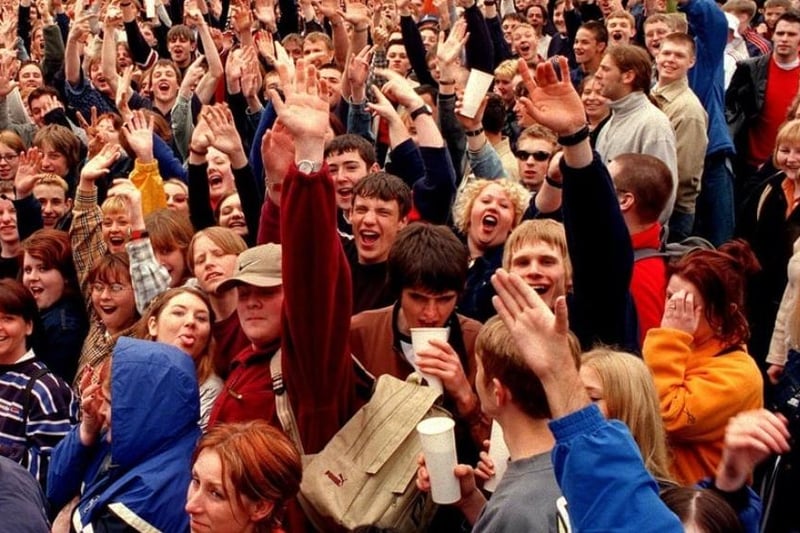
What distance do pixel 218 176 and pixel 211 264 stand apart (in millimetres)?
1525

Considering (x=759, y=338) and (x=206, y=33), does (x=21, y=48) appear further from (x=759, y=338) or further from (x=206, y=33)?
(x=759, y=338)

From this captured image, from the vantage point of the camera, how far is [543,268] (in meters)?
3.42

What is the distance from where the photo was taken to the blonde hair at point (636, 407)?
8.29 feet

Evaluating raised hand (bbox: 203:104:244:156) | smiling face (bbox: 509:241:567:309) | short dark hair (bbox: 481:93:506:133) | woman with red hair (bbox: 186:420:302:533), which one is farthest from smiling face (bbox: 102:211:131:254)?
woman with red hair (bbox: 186:420:302:533)

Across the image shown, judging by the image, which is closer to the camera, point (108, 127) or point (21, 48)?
point (108, 127)

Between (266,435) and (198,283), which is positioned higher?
(266,435)

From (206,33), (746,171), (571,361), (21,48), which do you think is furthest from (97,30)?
(571,361)

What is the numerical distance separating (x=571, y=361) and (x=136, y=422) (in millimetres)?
1578

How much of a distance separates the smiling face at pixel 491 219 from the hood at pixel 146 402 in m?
1.41

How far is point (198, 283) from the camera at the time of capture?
4.15 metres

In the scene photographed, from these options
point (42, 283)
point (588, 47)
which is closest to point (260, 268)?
point (42, 283)

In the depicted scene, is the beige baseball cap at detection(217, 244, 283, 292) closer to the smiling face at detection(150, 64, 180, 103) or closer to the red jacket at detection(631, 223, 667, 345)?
the red jacket at detection(631, 223, 667, 345)

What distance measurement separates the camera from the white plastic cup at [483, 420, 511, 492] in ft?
8.55

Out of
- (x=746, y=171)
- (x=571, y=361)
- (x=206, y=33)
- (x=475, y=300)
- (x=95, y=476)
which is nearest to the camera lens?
(x=571, y=361)
